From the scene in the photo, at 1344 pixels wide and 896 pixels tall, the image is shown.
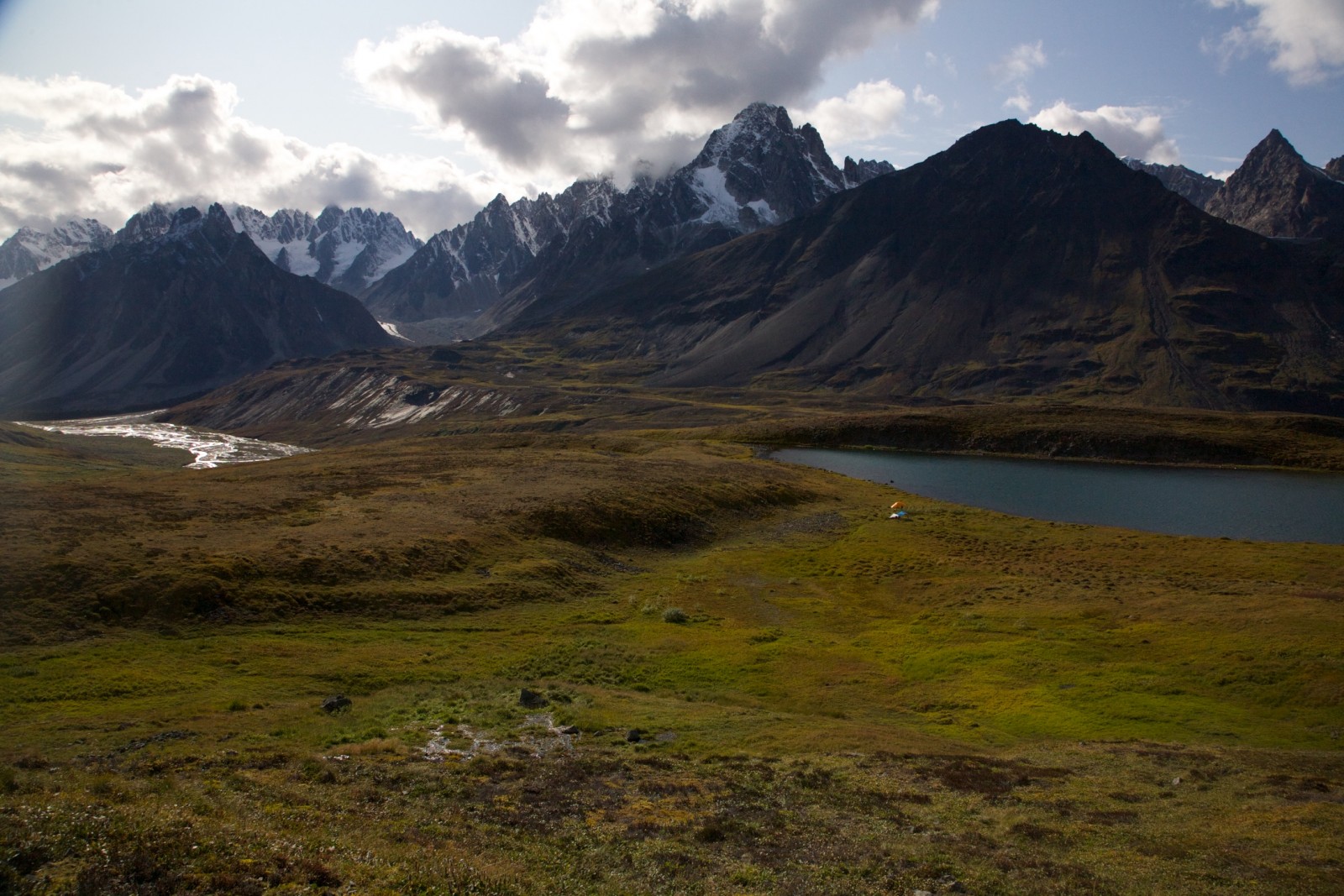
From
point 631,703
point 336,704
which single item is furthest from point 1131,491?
point 336,704

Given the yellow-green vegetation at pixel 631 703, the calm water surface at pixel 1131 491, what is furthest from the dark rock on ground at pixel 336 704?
the calm water surface at pixel 1131 491

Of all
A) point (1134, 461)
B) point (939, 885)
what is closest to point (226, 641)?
point (939, 885)

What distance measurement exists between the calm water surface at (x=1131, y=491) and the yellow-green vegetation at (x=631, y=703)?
68.9ft

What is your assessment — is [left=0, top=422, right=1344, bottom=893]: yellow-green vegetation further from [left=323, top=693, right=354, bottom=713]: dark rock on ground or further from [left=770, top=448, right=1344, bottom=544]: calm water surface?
[left=770, top=448, right=1344, bottom=544]: calm water surface

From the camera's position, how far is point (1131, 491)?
4970 inches

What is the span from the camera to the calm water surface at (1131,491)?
339 feet

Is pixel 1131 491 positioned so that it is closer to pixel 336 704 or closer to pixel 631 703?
pixel 631 703

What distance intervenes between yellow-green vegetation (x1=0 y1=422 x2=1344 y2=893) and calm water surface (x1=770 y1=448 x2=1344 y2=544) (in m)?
21.0

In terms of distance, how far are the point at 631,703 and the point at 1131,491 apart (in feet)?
375

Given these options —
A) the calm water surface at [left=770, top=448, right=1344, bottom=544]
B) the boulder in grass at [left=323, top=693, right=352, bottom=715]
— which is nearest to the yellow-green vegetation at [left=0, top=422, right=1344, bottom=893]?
the boulder in grass at [left=323, top=693, right=352, bottom=715]

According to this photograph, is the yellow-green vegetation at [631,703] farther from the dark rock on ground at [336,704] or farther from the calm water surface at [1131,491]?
the calm water surface at [1131,491]

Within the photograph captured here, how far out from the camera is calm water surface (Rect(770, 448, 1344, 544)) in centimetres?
10325

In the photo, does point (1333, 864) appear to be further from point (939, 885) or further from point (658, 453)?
point (658, 453)

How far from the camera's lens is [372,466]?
4358 inches
